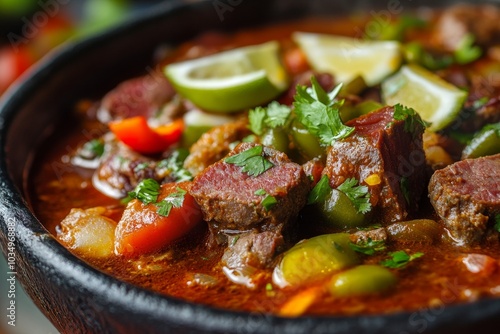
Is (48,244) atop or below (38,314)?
atop

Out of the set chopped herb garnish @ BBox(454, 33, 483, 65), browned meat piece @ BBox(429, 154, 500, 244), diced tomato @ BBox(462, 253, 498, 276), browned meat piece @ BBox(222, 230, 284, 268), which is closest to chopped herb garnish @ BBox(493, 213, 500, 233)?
browned meat piece @ BBox(429, 154, 500, 244)

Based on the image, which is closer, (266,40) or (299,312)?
(299,312)

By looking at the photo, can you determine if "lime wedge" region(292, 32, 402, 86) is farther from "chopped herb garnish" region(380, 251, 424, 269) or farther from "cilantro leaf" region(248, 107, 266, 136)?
"chopped herb garnish" region(380, 251, 424, 269)

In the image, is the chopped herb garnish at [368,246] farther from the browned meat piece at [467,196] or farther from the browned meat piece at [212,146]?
the browned meat piece at [212,146]

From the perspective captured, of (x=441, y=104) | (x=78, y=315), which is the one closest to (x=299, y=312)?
(x=78, y=315)

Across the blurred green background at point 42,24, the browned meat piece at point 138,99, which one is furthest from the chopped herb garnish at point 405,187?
the blurred green background at point 42,24

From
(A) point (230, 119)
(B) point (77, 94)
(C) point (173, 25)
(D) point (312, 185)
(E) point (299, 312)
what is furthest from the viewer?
(C) point (173, 25)

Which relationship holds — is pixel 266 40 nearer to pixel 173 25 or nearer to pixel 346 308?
pixel 173 25
